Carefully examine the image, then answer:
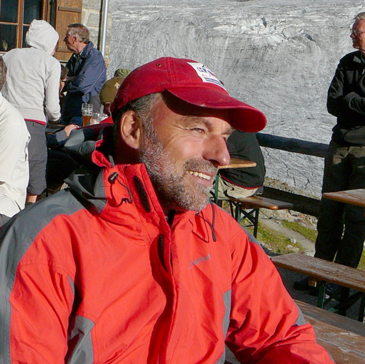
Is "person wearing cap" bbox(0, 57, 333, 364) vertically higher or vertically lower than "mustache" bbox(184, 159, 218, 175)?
lower

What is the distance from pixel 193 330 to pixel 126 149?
1.97ft

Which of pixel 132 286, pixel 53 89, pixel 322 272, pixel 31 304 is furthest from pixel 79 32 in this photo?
pixel 31 304

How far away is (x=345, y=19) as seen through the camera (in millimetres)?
11531

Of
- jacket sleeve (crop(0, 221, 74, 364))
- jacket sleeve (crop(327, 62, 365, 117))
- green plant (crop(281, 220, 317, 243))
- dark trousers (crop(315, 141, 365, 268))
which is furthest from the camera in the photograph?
green plant (crop(281, 220, 317, 243))

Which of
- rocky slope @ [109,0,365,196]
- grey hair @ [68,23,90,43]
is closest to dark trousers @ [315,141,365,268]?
rocky slope @ [109,0,365,196]

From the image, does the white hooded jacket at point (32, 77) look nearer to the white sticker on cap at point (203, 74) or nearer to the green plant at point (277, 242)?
the green plant at point (277, 242)

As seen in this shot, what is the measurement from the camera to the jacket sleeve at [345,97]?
4.48 meters

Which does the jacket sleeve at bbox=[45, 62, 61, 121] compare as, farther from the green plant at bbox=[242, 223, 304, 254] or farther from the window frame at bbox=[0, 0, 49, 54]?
the window frame at bbox=[0, 0, 49, 54]

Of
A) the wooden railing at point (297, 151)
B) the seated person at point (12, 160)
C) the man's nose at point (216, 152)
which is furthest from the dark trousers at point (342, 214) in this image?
the man's nose at point (216, 152)

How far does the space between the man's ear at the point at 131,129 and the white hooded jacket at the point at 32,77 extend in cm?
395

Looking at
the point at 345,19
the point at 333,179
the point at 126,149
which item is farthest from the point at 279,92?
→ the point at 126,149

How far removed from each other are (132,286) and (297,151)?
4.93 metres

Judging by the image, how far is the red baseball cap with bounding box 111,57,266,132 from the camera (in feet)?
5.63

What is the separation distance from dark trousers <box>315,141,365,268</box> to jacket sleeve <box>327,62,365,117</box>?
0.29 metres
